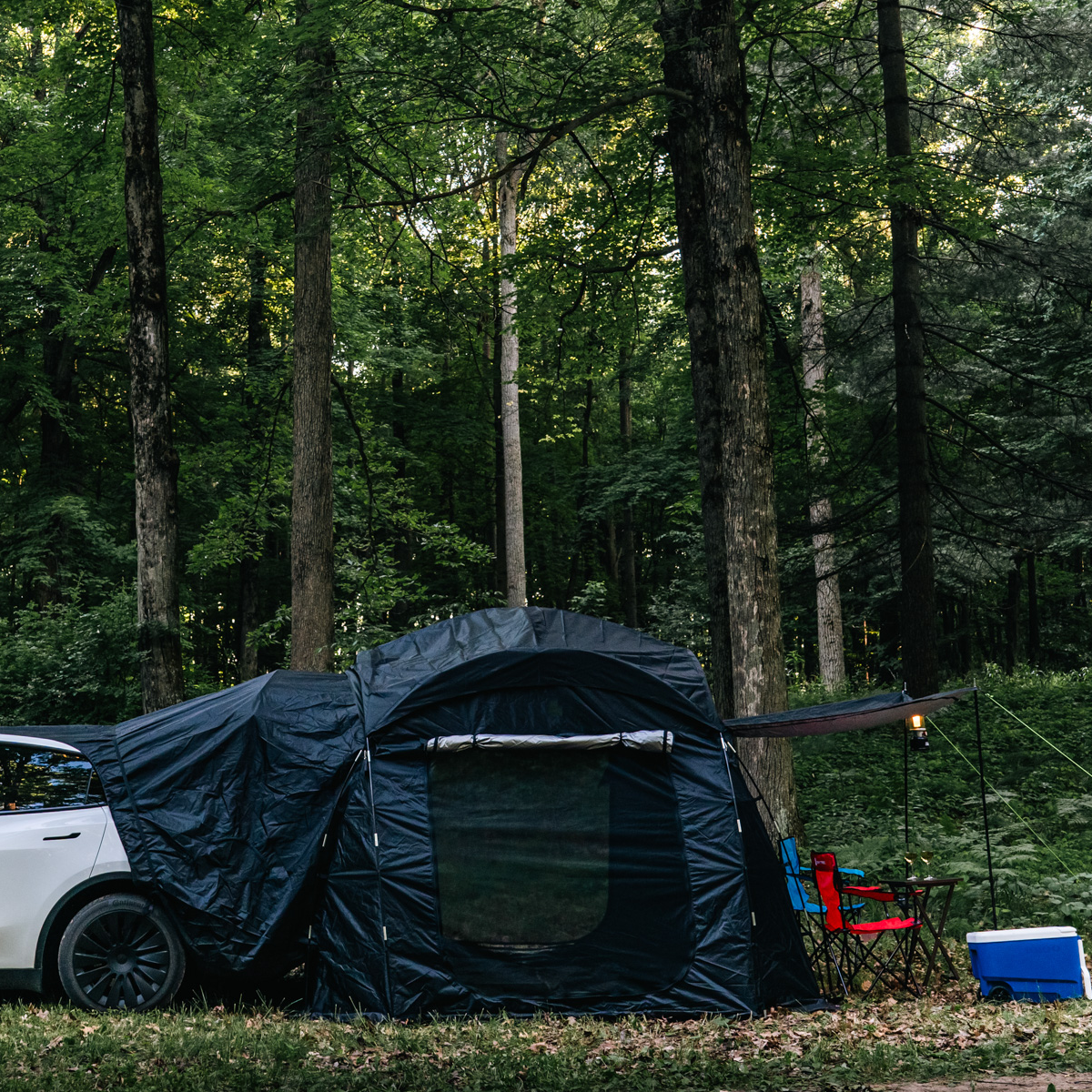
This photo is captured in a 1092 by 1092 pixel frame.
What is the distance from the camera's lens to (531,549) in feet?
108

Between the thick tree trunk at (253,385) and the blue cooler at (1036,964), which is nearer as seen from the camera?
the blue cooler at (1036,964)

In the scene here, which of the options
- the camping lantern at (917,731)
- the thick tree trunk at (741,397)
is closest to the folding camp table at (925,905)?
the camping lantern at (917,731)

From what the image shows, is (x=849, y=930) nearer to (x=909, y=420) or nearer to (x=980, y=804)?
(x=980, y=804)

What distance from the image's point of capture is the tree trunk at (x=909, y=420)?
43.5ft

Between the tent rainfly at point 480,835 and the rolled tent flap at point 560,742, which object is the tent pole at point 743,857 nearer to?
the tent rainfly at point 480,835

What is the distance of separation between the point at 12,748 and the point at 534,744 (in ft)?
10.1

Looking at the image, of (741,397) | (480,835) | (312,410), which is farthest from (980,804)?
(312,410)

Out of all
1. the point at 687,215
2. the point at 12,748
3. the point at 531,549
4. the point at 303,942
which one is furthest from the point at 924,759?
the point at 531,549

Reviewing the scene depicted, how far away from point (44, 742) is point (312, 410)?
5.40m

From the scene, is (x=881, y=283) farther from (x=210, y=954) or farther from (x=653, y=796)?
(x=210, y=954)

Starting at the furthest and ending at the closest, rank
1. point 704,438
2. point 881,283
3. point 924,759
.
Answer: point 881,283
point 924,759
point 704,438

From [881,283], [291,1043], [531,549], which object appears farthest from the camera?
[531,549]

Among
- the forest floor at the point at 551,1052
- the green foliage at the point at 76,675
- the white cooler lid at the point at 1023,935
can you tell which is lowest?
the forest floor at the point at 551,1052

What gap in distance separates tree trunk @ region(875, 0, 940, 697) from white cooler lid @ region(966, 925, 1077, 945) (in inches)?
260
